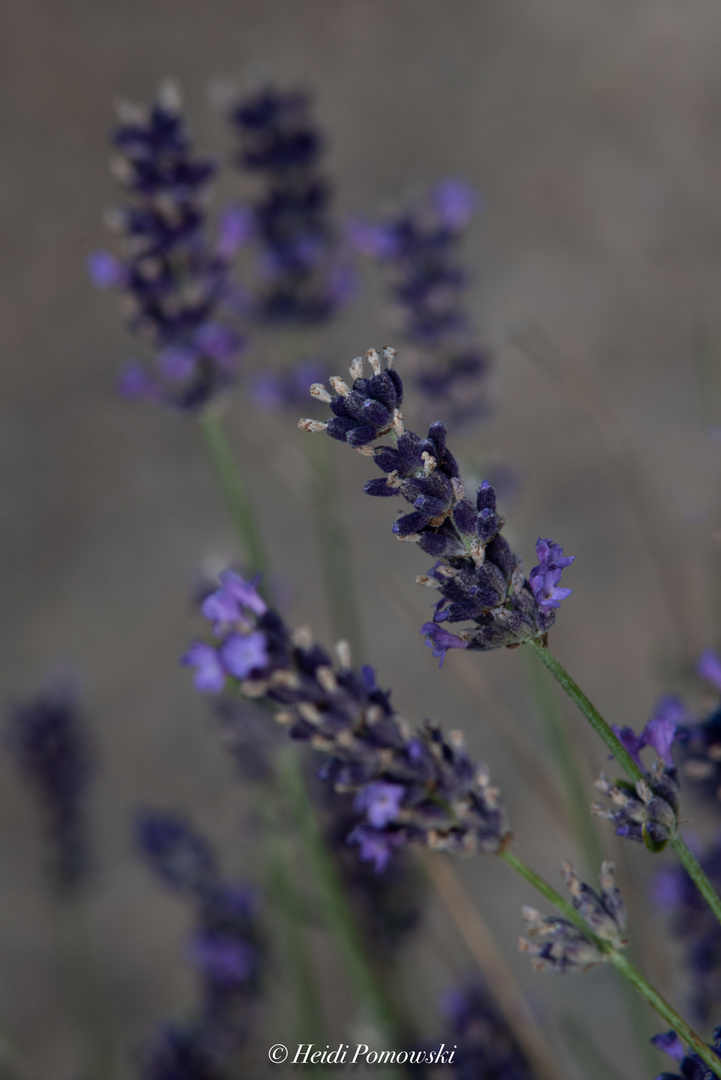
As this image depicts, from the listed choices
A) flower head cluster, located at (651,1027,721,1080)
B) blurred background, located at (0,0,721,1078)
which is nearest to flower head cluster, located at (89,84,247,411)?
flower head cluster, located at (651,1027,721,1080)

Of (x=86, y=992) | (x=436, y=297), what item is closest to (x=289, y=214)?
(x=436, y=297)

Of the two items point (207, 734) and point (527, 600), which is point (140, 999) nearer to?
point (207, 734)

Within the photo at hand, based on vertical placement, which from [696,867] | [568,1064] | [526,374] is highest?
[526,374]

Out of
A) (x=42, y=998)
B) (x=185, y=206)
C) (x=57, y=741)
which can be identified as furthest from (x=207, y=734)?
(x=185, y=206)

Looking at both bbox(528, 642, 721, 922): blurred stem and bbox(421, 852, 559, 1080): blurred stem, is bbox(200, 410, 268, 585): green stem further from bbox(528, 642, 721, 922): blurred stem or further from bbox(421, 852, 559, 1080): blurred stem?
bbox(528, 642, 721, 922): blurred stem

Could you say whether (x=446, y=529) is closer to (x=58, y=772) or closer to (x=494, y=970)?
(x=494, y=970)

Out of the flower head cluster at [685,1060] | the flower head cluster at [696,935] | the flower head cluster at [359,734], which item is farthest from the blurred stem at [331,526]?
the flower head cluster at [685,1060]

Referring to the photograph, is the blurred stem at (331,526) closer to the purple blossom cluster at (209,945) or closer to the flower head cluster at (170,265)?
the flower head cluster at (170,265)
